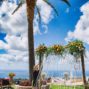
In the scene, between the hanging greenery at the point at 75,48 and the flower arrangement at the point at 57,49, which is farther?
the flower arrangement at the point at 57,49

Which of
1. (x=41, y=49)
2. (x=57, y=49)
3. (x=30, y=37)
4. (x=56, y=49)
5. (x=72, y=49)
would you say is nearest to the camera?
(x=30, y=37)

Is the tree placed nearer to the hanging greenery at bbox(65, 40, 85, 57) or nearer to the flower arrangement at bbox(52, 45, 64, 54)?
the hanging greenery at bbox(65, 40, 85, 57)

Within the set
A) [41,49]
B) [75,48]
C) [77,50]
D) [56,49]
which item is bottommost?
[77,50]

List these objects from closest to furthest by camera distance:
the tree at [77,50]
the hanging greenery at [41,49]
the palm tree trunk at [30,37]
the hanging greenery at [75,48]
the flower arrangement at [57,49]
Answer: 1. the palm tree trunk at [30,37]
2. the tree at [77,50]
3. the hanging greenery at [75,48]
4. the flower arrangement at [57,49]
5. the hanging greenery at [41,49]

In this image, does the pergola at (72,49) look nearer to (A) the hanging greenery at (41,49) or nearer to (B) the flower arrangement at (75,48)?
(B) the flower arrangement at (75,48)

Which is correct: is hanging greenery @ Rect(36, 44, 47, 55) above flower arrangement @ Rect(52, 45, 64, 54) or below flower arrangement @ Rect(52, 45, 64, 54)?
above

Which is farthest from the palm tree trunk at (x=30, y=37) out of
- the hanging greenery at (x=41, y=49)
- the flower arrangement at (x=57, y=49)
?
the hanging greenery at (x=41, y=49)

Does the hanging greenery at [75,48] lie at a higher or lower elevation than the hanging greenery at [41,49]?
lower

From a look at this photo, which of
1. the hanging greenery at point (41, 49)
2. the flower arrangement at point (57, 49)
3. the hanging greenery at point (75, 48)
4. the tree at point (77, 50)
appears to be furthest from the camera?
the hanging greenery at point (41, 49)

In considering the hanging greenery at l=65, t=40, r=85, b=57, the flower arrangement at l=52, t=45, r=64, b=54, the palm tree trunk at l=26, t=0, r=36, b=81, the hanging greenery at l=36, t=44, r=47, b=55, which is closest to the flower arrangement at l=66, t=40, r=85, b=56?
the hanging greenery at l=65, t=40, r=85, b=57

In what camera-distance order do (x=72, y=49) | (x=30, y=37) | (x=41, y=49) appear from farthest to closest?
1. (x=41, y=49)
2. (x=72, y=49)
3. (x=30, y=37)

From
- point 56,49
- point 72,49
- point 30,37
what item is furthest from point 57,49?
point 30,37

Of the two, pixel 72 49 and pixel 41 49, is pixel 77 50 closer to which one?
pixel 72 49

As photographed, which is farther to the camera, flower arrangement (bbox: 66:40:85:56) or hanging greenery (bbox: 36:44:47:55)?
hanging greenery (bbox: 36:44:47:55)
